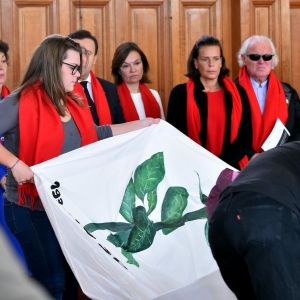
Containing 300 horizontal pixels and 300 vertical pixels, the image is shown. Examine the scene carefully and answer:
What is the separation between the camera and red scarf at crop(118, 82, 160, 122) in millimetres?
4438

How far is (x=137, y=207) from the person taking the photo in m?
3.21

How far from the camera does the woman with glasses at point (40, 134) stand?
290 cm

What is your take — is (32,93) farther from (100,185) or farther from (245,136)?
(245,136)

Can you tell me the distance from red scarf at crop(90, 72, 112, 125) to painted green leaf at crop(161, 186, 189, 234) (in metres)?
0.90

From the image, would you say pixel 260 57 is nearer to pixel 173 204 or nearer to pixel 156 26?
pixel 156 26

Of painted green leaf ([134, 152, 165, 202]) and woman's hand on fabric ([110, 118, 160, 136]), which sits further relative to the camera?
woman's hand on fabric ([110, 118, 160, 136])

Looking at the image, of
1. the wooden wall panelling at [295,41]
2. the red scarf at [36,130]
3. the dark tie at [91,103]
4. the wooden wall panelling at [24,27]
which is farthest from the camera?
the wooden wall panelling at [295,41]

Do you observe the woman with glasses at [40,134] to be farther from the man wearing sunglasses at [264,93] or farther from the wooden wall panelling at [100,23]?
the wooden wall panelling at [100,23]

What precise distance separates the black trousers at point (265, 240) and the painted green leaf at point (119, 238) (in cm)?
178

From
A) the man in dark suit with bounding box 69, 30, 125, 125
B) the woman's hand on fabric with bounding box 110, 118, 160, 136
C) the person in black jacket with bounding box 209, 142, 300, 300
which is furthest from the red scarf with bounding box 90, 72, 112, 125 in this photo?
the person in black jacket with bounding box 209, 142, 300, 300

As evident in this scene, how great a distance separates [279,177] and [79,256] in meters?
1.73

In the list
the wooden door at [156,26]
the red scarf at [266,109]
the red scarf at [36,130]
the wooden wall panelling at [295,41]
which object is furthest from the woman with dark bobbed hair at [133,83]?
the wooden wall panelling at [295,41]

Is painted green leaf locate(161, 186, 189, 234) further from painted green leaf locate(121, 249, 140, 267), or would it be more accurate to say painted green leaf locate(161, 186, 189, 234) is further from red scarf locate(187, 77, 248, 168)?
red scarf locate(187, 77, 248, 168)

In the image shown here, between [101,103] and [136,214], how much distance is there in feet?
3.55
